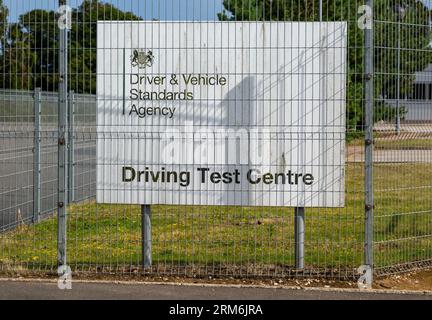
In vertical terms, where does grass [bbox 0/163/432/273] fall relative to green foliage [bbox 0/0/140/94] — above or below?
below

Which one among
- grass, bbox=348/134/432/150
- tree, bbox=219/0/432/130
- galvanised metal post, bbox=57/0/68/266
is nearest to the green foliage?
galvanised metal post, bbox=57/0/68/266

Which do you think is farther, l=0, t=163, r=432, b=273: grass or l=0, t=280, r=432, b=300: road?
l=0, t=163, r=432, b=273: grass

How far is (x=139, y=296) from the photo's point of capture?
306 inches

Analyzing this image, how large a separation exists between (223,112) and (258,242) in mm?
2948

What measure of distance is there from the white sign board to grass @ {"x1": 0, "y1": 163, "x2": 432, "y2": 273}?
30.1 inches

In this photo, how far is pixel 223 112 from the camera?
27.9ft

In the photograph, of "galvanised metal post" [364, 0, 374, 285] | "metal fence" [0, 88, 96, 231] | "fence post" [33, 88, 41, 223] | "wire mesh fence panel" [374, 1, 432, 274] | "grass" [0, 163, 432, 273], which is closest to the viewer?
"galvanised metal post" [364, 0, 374, 285]

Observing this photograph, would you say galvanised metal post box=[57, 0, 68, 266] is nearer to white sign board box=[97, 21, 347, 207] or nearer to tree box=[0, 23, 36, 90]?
white sign board box=[97, 21, 347, 207]

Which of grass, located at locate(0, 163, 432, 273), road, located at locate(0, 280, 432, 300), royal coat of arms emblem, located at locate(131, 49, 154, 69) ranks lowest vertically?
road, located at locate(0, 280, 432, 300)

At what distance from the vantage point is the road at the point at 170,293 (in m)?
7.73

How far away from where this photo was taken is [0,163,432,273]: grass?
29.3 ft

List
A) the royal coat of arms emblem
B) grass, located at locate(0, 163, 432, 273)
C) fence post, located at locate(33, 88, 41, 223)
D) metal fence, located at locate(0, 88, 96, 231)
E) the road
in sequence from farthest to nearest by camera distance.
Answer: fence post, located at locate(33, 88, 41, 223), metal fence, located at locate(0, 88, 96, 231), grass, located at locate(0, 163, 432, 273), the royal coat of arms emblem, the road

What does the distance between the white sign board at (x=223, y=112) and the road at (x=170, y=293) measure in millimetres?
985

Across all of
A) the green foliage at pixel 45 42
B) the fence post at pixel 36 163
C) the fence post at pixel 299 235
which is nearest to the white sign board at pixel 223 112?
the fence post at pixel 299 235
